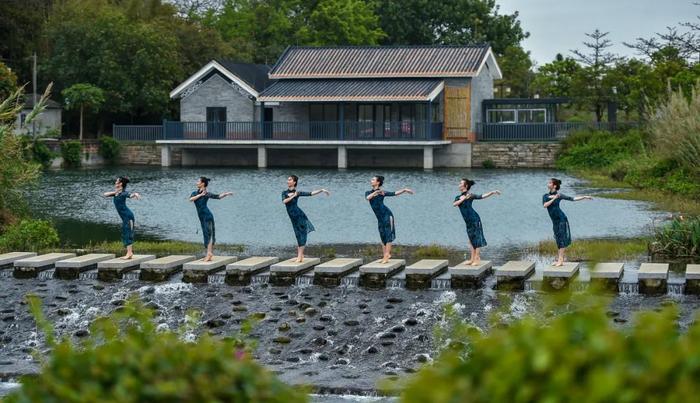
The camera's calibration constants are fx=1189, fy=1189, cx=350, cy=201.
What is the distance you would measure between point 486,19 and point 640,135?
118 feet

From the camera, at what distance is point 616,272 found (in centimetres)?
1683

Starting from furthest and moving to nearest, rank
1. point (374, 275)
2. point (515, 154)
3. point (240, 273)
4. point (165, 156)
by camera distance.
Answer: point (165, 156)
point (515, 154)
point (240, 273)
point (374, 275)

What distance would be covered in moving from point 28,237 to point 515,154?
113ft

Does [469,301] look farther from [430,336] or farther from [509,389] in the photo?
[509,389]

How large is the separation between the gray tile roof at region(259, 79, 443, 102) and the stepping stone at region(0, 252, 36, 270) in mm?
33271

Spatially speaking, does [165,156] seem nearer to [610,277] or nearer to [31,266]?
[31,266]

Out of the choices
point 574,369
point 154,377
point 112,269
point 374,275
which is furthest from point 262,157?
point 574,369

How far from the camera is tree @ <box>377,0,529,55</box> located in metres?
81.4

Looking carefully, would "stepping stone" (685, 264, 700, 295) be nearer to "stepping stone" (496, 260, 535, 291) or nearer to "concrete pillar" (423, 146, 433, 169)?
"stepping stone" (496, 260, 535, 291)

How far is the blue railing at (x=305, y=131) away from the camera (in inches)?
2114

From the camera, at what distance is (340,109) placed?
54.5 m

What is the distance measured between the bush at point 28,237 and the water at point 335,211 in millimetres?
1711

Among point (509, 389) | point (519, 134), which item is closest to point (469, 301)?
point (509, 389)

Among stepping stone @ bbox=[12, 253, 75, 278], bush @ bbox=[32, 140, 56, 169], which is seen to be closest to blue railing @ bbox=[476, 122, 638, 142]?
bush @ bbox=[32, 140, 56, 169]
